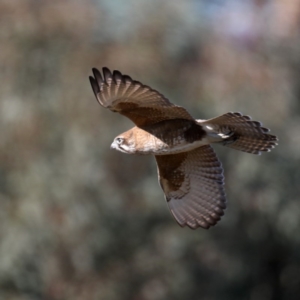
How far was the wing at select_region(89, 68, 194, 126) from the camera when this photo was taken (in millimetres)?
6664

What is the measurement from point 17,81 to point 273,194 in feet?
14.9

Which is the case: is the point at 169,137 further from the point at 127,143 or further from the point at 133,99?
the point at 133,99

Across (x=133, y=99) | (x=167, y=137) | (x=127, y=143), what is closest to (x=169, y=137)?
(x=167, y=137)

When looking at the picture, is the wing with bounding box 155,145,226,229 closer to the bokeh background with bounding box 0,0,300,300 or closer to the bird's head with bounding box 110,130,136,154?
the bird's head with bounding box 110,130,136,154

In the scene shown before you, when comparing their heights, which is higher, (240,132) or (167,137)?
(240,132)

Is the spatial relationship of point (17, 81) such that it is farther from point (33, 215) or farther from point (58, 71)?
point (33, 215)

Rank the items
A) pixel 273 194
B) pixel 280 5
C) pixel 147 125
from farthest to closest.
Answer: pixel 280 5
pixel 273 194
pixel 147 125

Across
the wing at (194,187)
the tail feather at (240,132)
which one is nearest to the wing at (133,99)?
the tail feather at (240,132)

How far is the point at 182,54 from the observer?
16.0 metres

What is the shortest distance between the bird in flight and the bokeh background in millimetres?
5940

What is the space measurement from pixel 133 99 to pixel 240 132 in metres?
0.95

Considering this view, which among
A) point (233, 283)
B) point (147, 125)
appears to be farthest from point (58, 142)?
point (147, 125)

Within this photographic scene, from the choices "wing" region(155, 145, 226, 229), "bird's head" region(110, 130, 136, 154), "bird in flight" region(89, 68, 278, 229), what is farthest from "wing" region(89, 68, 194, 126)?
"wing" region(155, 145, 226, 229)

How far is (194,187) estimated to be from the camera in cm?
784
